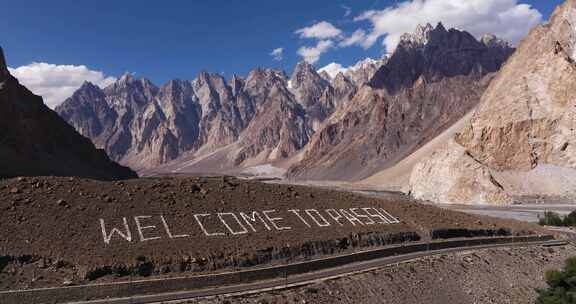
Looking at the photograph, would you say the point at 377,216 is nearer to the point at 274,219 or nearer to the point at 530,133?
the point at 274,219

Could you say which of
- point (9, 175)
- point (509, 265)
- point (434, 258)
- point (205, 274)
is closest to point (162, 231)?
point (205, 274)

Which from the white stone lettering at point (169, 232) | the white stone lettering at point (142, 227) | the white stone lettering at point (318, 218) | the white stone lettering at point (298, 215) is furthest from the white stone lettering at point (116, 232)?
the white stone lettering at point (318, 218)

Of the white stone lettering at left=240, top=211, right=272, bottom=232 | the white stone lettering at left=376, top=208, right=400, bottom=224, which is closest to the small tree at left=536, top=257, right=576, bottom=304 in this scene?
the white stone lettering at left=376, top=208, right=400, bottom=224

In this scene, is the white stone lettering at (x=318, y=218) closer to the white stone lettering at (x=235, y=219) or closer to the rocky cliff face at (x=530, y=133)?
the white stone lettering at (x=235, y=219)

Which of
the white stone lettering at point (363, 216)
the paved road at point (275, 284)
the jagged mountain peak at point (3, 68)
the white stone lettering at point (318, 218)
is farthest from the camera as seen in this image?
the jagged mountain peak at point (3, 68)

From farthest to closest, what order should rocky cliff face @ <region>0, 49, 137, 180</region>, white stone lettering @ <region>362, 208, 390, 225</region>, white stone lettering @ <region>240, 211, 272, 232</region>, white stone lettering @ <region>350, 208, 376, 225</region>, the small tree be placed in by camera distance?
rocky cliff face @ <region>0, 49, 137, 180</region> → white stone lettering @ <region>362, 208, 390, 225</region> → white stone lettering @ <region>350, 208, 376, 225</region> → white stone lettering @ <region>240, 211, 272, 232</region> → the small tree

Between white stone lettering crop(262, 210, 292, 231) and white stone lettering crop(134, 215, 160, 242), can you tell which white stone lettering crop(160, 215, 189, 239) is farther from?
white stone lettering crop(262, 210, 292, 231)
